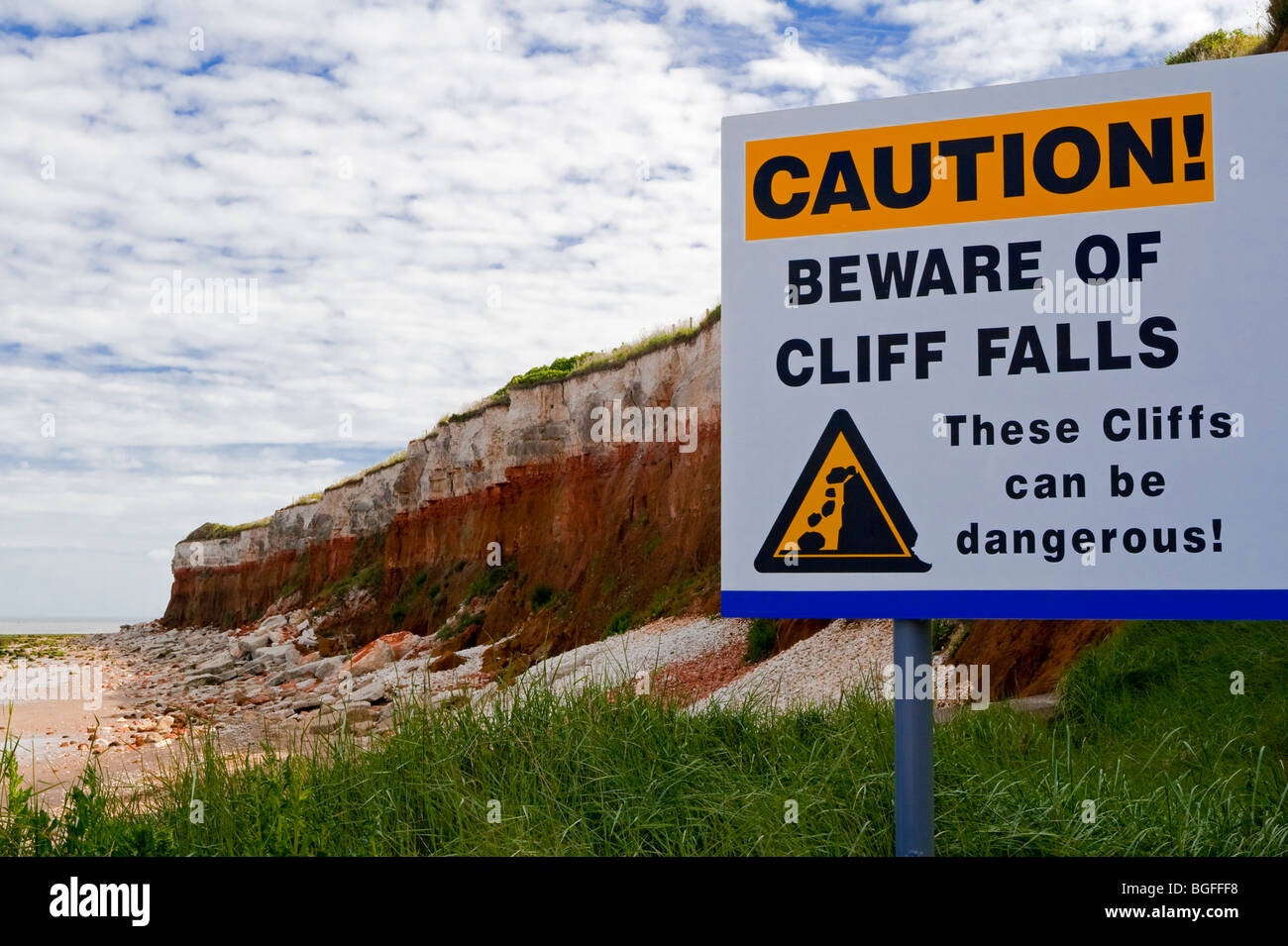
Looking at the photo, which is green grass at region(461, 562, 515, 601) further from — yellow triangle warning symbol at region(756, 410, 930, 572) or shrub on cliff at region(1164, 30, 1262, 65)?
Result: yellow triangle warning symbol at region(756, 410, 930, 572)

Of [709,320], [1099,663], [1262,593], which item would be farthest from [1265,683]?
[709,320]

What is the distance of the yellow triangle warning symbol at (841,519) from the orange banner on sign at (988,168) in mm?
831

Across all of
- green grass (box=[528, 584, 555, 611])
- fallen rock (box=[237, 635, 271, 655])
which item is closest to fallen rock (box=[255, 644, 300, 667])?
fallen rock (box=[237, 635, 271, 655])

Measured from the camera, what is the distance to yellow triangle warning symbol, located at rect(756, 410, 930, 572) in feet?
11.8

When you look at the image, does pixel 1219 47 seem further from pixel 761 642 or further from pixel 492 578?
pixel 492 578

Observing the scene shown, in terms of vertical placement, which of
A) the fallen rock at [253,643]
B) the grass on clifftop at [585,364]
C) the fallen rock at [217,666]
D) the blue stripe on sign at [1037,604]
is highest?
the grass on clifftop at [585,364]

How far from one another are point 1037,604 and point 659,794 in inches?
76.8

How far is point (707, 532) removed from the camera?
2541cm

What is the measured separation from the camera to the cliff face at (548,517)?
1048 inches

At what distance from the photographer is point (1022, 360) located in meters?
3.57

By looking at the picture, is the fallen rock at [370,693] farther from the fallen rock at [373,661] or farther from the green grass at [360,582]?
the green grass at [360,582]

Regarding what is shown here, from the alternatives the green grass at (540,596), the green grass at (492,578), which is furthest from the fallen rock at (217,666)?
the green grass at (540,596)

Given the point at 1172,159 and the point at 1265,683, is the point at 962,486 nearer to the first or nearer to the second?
the point at 1172,159

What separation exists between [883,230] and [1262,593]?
1863 millimetres
